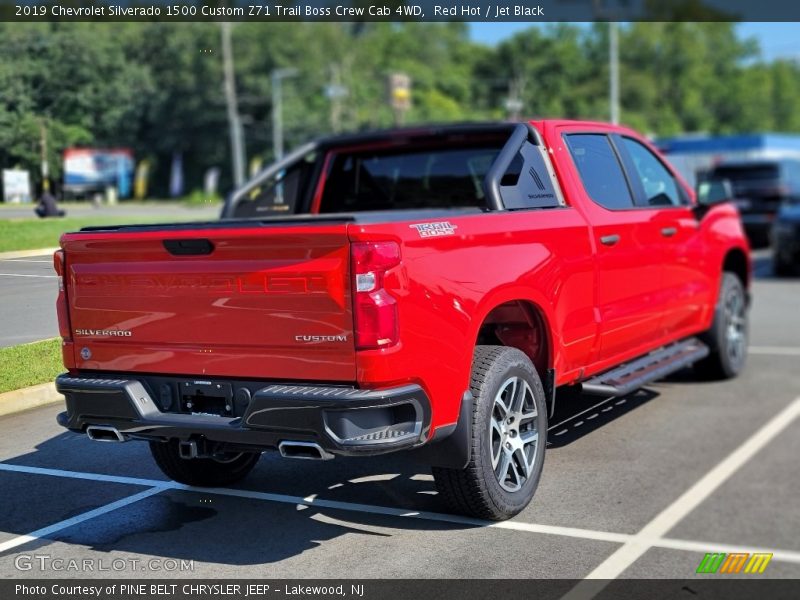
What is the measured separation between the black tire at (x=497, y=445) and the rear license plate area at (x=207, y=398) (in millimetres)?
1011

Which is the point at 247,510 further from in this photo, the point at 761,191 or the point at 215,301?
the point at 761,191

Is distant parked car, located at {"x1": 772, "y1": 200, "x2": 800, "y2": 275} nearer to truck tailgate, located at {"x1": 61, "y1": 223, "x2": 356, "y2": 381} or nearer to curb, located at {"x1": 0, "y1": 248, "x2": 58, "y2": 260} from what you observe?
curb, located at {"x1": 0, "y1": 248, "x2": 58, "y2": 260}

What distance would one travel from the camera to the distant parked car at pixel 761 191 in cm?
2219

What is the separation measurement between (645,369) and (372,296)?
2863mm

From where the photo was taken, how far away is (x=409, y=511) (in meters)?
4.87

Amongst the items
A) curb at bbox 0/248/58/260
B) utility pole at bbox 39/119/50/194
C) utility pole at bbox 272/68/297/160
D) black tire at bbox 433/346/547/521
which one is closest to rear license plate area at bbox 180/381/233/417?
black tire at bbox 433/346/547/521

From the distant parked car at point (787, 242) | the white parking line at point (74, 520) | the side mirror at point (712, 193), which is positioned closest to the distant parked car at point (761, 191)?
the distant parked car at point (787, 242)

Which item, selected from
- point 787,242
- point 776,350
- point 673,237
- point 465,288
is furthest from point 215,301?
point 787,242

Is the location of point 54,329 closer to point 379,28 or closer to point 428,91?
point 428,91

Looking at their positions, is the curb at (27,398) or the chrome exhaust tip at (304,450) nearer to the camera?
the chrome exhaust tip at (304,450)

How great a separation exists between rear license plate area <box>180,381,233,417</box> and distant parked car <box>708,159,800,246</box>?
65.5 feet

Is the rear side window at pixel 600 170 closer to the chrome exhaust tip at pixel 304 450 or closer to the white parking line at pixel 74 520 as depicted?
the chrome exhaust tip at pixel 304 450

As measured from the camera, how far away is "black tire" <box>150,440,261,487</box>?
5.25 meters

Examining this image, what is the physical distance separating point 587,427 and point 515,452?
5.49 ft
